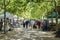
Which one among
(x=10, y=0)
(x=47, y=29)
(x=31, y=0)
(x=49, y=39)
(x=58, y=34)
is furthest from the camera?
(x=47, y=29)

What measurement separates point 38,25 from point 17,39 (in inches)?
702

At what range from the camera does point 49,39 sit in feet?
63.2

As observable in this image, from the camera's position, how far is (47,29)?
3119 centimetres

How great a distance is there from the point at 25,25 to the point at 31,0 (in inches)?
537

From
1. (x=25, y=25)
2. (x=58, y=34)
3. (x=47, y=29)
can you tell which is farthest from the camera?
(x=25, y=25)

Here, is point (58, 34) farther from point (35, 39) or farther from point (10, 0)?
point (10, 0)

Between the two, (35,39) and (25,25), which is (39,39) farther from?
(25,25)

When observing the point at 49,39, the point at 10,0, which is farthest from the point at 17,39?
the point at 10,0

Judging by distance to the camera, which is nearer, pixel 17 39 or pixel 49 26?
pixel 17 39

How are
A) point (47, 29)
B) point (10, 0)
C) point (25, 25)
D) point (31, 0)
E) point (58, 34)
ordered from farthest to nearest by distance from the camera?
point (25, 25) < point (47, 29) < point (31, 0) < point (10, 0) < point (58, 34)

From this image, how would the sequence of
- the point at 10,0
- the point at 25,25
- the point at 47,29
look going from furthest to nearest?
the point at 25,25
the point at 47,29
the point at 10,0

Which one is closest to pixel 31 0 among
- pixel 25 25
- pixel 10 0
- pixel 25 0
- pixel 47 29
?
pixel 25 0

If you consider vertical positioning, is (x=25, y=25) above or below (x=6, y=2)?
below

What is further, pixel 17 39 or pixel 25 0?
pixel 25 0
